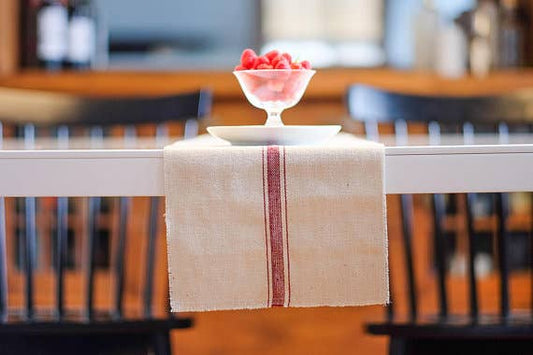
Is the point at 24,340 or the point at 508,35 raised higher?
the point at 508,35

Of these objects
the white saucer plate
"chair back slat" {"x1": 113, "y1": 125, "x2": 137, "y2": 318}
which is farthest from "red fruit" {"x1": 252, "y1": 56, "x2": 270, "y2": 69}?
"chair back slat" {"x1": 113, "y1": 125, "x2": 137, "y2": 318}

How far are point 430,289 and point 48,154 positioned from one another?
67.8 inches

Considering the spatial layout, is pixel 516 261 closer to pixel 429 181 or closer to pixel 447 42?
pixel 447 42

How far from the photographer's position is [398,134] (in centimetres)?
148


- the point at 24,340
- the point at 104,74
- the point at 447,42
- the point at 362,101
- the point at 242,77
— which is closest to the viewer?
the point at 242,77

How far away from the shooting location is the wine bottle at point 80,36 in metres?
2.68

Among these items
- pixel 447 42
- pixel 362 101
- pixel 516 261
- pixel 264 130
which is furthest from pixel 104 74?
pixel 264 130

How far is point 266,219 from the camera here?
77cm

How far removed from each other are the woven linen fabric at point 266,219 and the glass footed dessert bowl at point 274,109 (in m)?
→ 0.09

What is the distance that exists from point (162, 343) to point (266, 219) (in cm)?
39

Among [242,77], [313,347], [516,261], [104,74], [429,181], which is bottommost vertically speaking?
[313,347]

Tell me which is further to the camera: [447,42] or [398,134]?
[447,42]

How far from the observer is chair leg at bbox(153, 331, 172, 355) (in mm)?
1083

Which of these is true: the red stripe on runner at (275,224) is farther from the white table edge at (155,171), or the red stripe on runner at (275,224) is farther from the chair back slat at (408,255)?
the chair back slat at (408,255)
